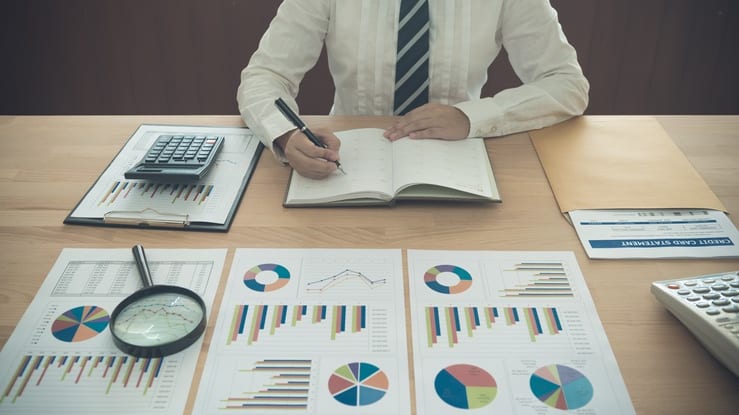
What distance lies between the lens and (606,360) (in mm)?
771

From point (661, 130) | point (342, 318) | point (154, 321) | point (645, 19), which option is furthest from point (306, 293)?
point (645, 19)

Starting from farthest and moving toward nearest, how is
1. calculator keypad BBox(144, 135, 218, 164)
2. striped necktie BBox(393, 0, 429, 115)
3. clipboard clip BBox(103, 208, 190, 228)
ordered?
striped necktie BBox(393, 0, 429, 115) → calculator keypad BBox(144, 135, 218, 164) → clipboard clip BBox(103, 208, 190, 228)

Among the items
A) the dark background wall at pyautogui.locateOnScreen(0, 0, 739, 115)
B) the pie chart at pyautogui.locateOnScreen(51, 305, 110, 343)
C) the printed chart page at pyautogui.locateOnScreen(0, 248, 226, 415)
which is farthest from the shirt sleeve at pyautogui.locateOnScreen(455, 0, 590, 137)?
the dark background wall at pyautogui.locateOnScreen(0, 0, 739, 115)

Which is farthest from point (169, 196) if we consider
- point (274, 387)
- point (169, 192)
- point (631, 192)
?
point (631, 192)

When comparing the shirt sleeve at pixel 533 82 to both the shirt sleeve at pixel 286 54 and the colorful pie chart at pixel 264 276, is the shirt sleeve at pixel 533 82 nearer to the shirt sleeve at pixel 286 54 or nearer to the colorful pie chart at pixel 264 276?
the shirt sleeve at pixel 286 54

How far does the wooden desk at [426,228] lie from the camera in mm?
769

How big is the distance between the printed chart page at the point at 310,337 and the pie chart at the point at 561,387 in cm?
16

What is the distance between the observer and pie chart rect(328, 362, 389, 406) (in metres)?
0.72

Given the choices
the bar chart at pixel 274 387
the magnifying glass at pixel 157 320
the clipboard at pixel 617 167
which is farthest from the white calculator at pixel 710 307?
the magnifying glass at pixel 157 320

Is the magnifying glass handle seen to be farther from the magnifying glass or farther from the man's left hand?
the man's left hand

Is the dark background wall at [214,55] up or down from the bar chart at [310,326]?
up

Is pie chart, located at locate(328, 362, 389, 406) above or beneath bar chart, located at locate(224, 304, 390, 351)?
beneath

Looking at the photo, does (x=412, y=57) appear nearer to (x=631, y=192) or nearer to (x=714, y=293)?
(x=631, y=192)

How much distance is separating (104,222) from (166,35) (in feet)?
5.31
